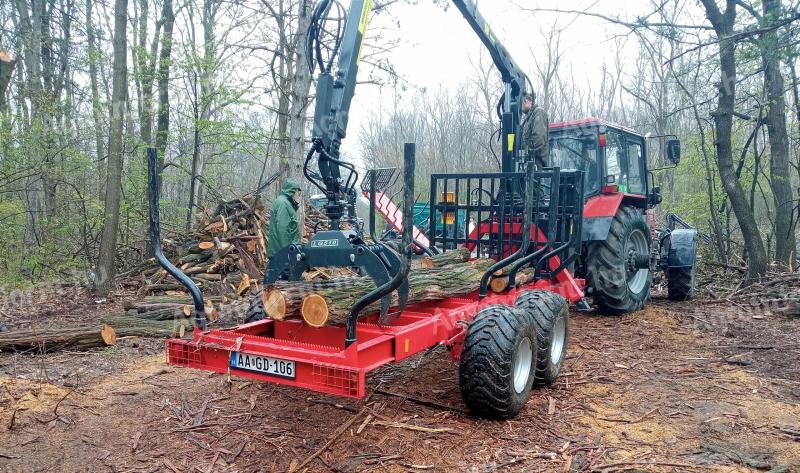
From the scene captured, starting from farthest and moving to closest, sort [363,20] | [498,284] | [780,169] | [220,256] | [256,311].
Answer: [220,256], [780,169], [498,284], [256,311], [363,20]

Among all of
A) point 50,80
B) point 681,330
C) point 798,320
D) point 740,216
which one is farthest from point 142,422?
point 50,80

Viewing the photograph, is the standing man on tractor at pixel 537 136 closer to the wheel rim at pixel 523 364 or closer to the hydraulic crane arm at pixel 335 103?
the hydraulic crane arm at pixel 335 103

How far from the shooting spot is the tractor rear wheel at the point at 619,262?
23.1 ft

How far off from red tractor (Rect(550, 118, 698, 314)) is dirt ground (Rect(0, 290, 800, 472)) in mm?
1434

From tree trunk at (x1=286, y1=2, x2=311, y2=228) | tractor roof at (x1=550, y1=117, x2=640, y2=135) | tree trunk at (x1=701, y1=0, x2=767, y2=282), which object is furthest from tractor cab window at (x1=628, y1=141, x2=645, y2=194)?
tree trunk at (x1=286, y1=2, x2=311, y2=228)

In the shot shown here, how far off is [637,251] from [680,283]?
1358 millimetres

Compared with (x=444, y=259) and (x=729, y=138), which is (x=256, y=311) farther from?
(x=729, y=138)

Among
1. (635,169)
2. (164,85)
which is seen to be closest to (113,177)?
(164,85)

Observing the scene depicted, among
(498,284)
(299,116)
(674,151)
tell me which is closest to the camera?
(498,284)

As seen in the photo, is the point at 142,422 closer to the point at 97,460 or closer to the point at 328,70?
the point at 97,460

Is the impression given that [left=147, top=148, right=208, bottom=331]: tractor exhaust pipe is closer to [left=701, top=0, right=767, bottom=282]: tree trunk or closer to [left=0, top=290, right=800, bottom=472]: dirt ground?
[left=0, top=290, right=800, bottom=472]: dirt ground

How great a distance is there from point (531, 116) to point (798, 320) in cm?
438

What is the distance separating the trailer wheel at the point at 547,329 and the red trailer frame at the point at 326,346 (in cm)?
41

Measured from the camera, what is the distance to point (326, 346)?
397cm
